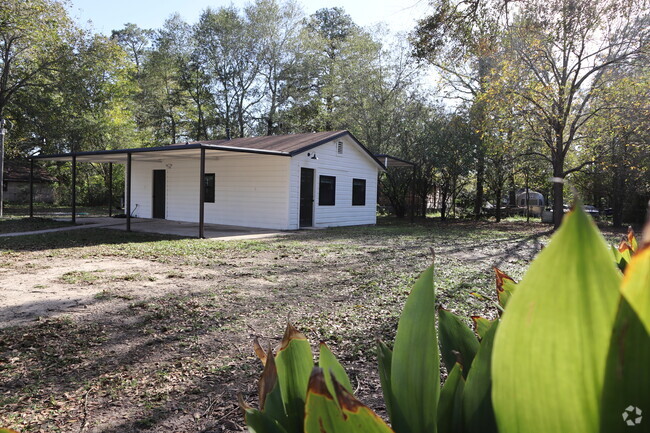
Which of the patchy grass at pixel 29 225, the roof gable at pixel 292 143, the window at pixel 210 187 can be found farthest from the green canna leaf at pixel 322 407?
the window at pixel 210 187

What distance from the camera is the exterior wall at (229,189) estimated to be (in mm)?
14695

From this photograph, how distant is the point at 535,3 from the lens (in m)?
7.80

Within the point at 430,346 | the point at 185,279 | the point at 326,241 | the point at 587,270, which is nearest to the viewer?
the point at 587,270

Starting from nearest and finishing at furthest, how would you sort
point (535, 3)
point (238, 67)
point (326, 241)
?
point (535, 3)
point (326, 241)
point (238, 67)

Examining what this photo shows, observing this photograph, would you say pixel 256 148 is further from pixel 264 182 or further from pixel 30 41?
pixel 30 41

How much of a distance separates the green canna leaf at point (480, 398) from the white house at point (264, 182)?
12.5 meters

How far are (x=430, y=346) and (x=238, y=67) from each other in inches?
1301

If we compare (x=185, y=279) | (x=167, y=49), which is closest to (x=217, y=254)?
(x=185, y=279)

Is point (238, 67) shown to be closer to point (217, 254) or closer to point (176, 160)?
point (176, 160)

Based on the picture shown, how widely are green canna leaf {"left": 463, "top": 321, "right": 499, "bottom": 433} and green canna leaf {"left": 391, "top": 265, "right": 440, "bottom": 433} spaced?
0.04m

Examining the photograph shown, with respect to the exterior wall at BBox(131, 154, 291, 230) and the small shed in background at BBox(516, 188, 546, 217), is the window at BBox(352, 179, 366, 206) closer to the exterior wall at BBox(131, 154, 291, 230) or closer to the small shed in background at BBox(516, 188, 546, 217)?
the exterior wall at BBox(131, 154, 291, 230)

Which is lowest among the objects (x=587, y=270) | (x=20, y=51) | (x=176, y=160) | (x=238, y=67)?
(x=587, y=270)

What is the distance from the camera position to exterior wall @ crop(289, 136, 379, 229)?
48.1ft

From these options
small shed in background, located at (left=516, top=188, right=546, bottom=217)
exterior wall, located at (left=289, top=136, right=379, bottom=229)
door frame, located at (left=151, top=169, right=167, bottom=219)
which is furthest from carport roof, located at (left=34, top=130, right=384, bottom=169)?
small shed in background, located at (left=516, top=188, right=546, bottom=217)
